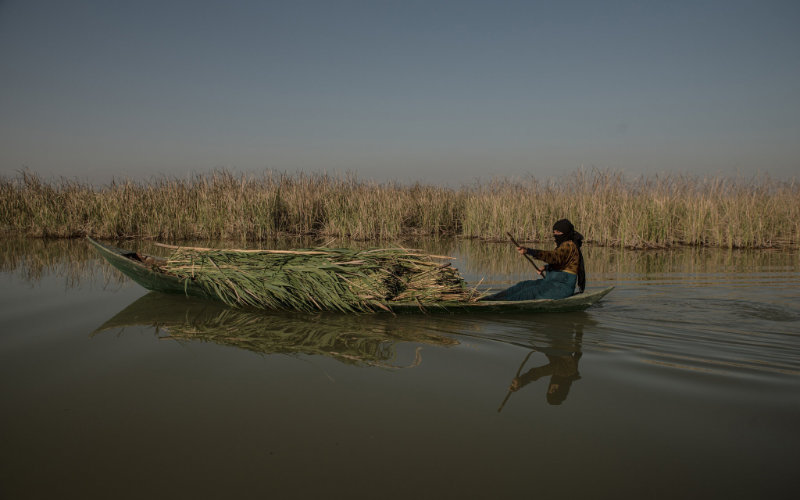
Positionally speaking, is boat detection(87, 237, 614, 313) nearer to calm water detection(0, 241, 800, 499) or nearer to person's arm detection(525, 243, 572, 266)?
calm water detection(0, 241, 800, 499)

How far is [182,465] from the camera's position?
7.27ft

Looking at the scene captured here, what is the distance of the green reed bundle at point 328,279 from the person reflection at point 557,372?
1.28m

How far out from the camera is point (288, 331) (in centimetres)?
452

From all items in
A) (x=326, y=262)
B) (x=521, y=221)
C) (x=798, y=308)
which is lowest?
(x=798, y=308)

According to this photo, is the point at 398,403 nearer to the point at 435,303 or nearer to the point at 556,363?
the point at 556,363

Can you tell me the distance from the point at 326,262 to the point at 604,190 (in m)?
9.92

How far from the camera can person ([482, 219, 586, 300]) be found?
556 cm

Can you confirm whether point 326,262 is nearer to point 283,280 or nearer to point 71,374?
point 283,280

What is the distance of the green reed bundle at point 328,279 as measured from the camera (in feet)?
16.5

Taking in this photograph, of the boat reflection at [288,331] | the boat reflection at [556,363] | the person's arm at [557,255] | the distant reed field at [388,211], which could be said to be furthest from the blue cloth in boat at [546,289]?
the distant reed field at [388,211]

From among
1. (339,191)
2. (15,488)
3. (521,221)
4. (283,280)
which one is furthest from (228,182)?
(15,488)

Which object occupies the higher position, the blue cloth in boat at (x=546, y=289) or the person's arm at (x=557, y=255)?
the person's arm at (x=557, y=255)

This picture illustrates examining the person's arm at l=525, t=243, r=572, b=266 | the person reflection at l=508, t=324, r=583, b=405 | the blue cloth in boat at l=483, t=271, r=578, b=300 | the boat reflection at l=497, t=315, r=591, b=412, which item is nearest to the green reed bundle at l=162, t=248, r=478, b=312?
the blue cloth in boat at l=483, t=271, r=578, b=300

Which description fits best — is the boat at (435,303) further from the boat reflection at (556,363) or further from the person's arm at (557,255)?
the person's arm at (557,255)
